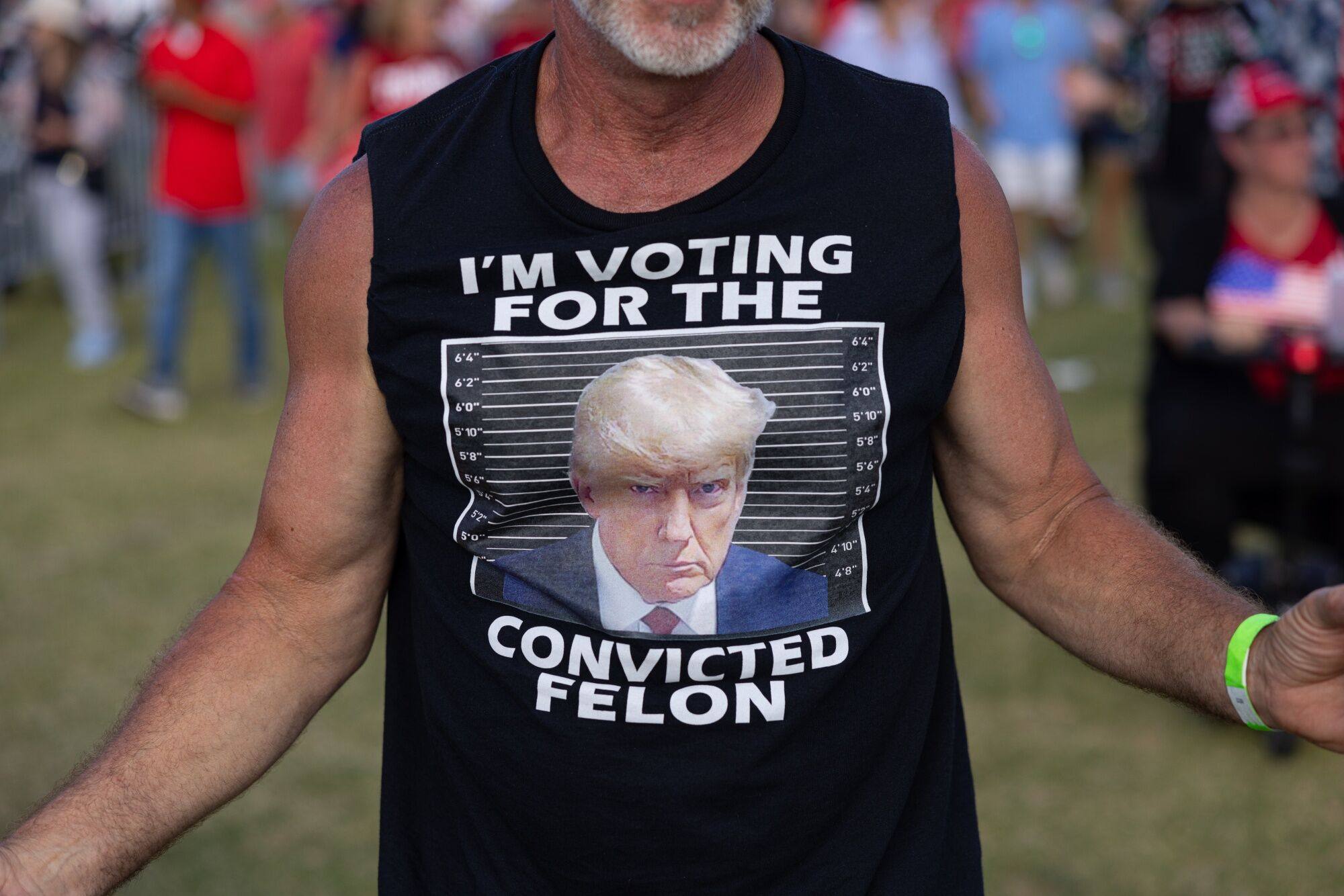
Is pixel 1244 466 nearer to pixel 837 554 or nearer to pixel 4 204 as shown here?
pixel 837 554

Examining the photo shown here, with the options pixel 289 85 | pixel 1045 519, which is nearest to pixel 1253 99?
pixel 1045 519

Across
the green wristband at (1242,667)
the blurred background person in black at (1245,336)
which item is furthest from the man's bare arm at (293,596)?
the blurred background person in black at (1245,336)

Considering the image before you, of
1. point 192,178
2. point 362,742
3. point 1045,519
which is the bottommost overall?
point 362,742

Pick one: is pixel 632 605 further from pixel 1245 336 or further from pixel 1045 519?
pixel 1245 336

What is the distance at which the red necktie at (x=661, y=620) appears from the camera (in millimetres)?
1751

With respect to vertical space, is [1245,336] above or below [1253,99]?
below

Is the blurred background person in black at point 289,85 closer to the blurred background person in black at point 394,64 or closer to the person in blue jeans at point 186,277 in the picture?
the person in blue jeans at point 186,277

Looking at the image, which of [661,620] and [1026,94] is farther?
[1026,94]

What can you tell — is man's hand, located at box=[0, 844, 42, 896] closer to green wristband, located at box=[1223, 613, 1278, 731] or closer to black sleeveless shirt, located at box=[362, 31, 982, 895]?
black sleeveless shirt, located at box=[362, 31, 982, 895]

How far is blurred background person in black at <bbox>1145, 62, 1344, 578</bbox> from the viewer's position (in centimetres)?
475

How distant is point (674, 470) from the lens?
5.80ft

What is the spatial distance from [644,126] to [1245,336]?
11.3 ft

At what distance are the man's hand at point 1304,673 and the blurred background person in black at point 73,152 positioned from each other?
30.5ft

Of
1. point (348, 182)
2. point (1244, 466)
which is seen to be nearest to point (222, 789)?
point (348, 182)
